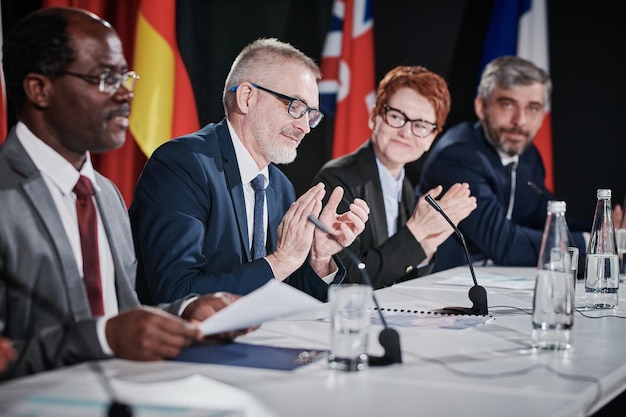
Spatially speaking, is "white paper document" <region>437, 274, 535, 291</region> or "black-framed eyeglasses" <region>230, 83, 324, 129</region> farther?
"white paper document" <region>437, 274, 535, 291</region>

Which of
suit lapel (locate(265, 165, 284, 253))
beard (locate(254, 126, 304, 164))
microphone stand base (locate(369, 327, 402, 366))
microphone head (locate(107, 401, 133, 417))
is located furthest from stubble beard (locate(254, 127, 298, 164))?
microphone head (locate(107, 401, 133, 417))

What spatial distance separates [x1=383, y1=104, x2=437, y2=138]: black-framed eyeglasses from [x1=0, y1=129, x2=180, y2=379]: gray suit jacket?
81.9 inches

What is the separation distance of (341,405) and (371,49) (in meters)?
3.68

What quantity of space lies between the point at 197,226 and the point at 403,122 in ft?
4.71

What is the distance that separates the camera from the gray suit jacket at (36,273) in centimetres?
152

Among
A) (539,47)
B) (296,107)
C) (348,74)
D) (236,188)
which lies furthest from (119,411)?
(539,47)

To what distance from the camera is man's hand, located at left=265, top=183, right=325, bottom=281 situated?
93.7 inches

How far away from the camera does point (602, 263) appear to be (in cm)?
247

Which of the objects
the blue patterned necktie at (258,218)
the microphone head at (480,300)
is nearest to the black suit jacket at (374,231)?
the blue patterned necktie at (258,218)

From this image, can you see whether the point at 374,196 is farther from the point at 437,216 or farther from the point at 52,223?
the point at 52,223

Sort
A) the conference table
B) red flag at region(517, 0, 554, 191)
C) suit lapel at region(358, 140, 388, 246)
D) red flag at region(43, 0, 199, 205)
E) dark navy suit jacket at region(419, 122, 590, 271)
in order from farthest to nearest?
1. red flag at region(517, 0, 554, 191)
2. red flag at region(43, 0, 199, 205)
3. dark navy suit jacket at region(419, 122, 590, 271)
4. suit lapel at region(358, 140, 388, 246)
5. the conference table

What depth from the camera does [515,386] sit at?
142 cm

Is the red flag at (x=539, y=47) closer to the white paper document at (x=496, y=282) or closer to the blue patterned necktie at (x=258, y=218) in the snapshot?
the white paper document at (x=496, y=282)

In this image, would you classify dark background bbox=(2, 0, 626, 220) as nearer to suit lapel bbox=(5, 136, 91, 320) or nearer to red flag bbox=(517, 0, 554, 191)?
red flag bbox=(517, 0, 554, 191)
